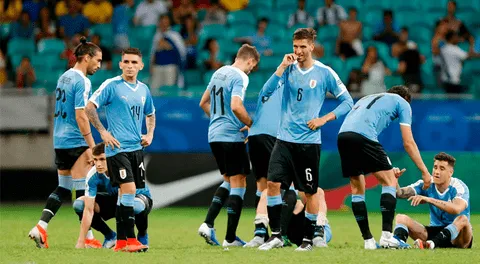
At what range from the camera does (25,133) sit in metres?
17.2

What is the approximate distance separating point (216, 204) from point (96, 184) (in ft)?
4.49

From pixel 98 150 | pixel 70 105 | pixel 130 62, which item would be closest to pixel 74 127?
pixel 70 105

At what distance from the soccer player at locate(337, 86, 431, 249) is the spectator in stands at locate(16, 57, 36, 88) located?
9.15 m

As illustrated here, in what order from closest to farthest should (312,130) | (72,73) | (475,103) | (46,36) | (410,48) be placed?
(312,130)
(72,73)
(475,103)
(410,48)
(46,36)

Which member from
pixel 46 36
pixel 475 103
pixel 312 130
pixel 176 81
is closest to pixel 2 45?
pixel 46 36

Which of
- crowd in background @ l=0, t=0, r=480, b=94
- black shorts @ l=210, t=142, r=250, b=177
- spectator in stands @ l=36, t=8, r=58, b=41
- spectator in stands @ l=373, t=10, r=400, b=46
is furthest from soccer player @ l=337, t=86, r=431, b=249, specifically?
spectator in stands @ l=36, t=8, r=58, b=41

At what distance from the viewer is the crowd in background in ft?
59.6

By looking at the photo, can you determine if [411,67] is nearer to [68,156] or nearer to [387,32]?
[387,32]

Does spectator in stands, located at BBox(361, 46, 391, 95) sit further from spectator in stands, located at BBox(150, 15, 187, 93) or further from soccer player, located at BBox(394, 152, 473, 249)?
soccer player, located at BBox(394, 152, 473, 249)

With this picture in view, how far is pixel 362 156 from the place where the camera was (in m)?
10.2

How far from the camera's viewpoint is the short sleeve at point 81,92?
10891mm

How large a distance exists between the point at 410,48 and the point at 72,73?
8.74 metres

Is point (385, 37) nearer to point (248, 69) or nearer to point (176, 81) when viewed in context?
point (176, 81)

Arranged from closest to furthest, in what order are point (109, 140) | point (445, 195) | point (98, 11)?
point (109, 140) < point (445, 195) < point (98, 11)
